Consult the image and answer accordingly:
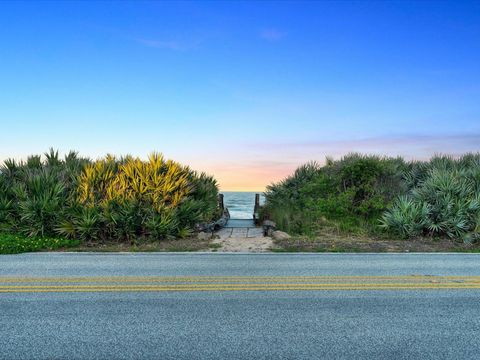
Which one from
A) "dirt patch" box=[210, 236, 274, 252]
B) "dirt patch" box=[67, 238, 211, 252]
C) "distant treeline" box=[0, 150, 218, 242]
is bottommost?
"dirt patch" box=[67, 238, 211, 252]

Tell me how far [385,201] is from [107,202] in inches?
429

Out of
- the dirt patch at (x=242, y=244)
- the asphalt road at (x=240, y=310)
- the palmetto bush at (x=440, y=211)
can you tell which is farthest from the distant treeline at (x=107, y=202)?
the palmetto bush at (x=440, y=211)

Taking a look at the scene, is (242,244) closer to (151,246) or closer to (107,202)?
(151,246)

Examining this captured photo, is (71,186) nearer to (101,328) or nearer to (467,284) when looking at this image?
(101,328)

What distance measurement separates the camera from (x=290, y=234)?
14906mm

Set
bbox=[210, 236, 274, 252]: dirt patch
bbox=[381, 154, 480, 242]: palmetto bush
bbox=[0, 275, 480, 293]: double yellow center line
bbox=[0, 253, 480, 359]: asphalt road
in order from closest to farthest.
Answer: bbox=[0, 253, 480, 359]: asphalt road, bbox=[0, 275, 480, 293]: double yellow center line, bbox=[210, 236, 274, 252]: dirt patch, bbox=[381, 154, 480, 242]: palmetto bush

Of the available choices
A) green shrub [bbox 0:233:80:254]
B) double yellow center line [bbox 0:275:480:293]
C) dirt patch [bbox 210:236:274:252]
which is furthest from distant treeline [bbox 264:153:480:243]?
green shrub [bbox 0:233:80:254]

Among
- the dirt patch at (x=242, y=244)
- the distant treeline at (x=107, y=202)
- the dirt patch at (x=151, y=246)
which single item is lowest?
the dirt patch at (x=151, y=246)

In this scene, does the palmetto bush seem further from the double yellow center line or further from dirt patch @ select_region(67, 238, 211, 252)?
dirt patch @ select_region(67, 238, 211, 252)

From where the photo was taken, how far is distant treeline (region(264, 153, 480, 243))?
14.3 meters

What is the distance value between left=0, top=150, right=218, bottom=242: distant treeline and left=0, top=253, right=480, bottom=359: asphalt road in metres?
3.48

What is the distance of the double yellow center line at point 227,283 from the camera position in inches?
298

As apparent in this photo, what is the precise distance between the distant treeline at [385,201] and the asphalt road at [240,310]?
4331mm

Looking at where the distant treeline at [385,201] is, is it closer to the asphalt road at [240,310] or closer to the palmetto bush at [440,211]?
the palmetto bush at [440,211]
